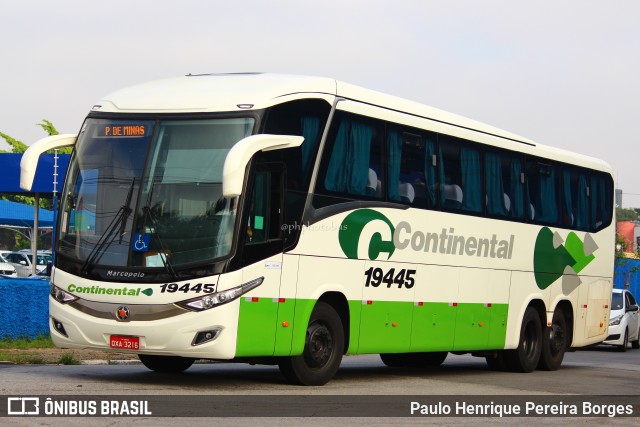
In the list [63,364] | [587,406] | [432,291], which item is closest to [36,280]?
[63,364]

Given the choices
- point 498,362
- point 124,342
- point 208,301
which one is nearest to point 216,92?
point 208,301

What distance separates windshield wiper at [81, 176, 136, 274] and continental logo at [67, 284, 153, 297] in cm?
21

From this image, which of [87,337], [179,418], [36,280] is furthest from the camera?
[36,280]

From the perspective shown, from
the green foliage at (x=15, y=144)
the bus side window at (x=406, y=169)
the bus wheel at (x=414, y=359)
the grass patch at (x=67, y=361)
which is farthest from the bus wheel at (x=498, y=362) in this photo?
the green foliage at (x=15, y=144)

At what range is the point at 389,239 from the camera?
1591 cm

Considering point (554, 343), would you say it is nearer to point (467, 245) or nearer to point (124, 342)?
point (467, 245)

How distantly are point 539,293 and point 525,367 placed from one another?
1330 millimetres

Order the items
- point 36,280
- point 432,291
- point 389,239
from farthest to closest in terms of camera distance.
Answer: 1. point 36,280
2. point 432,291
3. point 389,239

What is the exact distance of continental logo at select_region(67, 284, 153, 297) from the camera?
13.1m

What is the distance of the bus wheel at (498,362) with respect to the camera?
20.1 meters

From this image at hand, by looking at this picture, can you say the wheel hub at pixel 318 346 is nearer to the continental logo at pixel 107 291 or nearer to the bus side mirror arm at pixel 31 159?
the continental logo at pixel 107 291

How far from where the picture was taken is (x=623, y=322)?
31.3 meters

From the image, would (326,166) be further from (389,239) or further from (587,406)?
(587,406)

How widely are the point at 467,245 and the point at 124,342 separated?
6593mm
